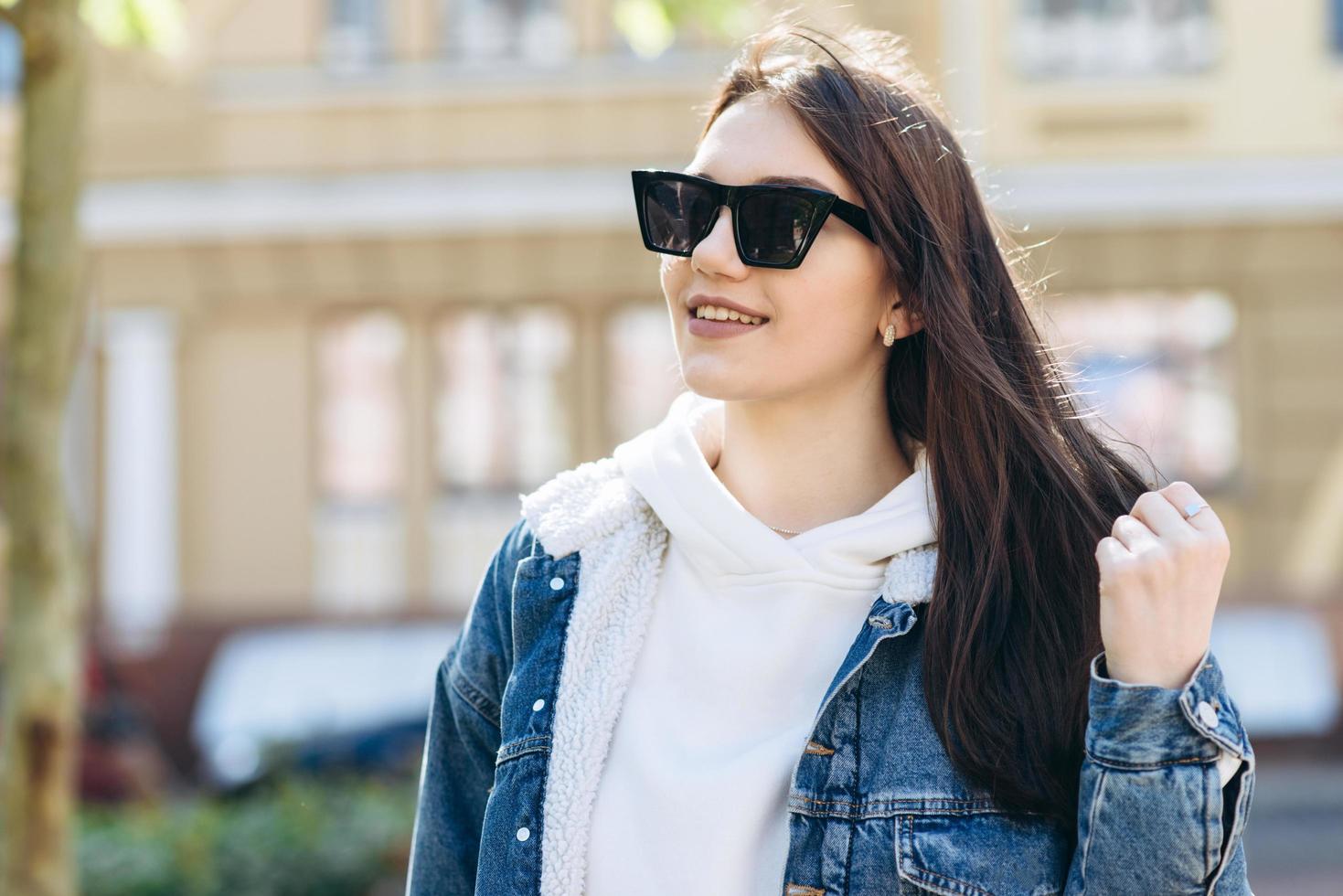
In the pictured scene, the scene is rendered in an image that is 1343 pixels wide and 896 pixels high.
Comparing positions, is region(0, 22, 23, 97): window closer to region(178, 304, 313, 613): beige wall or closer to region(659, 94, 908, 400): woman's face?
region(178, 304, 313, 613): beige wall

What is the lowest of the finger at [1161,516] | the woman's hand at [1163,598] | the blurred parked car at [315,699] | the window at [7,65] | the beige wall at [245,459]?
the blurred parked car at [315,699]

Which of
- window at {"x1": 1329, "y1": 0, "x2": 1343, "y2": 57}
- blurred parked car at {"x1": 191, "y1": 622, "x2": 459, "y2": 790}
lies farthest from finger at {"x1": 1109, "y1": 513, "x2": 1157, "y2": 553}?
window at {"x1": 1329, "y1": 0, "x2": 1343, "y2": 57}

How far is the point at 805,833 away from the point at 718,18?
187 inches

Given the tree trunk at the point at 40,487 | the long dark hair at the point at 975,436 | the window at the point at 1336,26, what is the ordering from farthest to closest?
the window at the point at 1336,26
the tree trunk at the point at 40,487
the long dark hair at the point at 975,436

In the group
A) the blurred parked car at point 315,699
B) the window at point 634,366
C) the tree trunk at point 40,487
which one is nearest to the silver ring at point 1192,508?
the tree trunk at point 40,487

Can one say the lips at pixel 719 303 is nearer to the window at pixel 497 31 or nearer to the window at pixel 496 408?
the window at pixel 496 408

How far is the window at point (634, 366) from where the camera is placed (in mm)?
12922

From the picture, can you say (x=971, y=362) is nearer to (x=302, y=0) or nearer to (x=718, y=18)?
(x=718, y=18)

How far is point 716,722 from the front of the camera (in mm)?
1961

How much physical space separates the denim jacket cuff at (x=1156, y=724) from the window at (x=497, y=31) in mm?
11703

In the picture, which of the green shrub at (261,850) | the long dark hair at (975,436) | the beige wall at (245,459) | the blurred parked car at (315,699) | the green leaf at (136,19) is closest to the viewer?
the long dark hair at (975,436)

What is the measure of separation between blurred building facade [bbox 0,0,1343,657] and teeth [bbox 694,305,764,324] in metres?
10.3

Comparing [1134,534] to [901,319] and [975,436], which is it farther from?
[901,319]

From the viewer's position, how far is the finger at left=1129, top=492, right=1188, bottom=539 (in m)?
1.71
